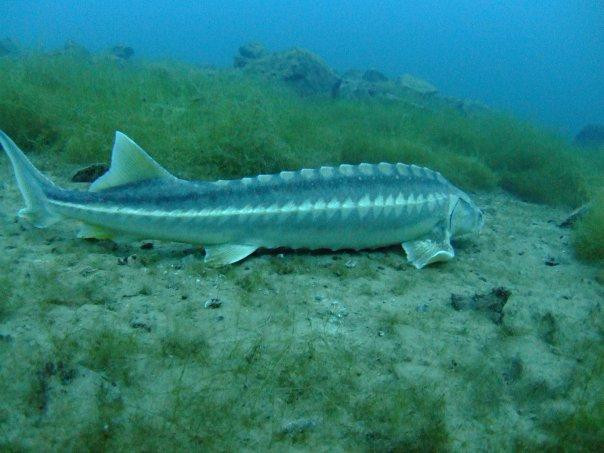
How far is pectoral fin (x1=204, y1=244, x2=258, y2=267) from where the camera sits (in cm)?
429

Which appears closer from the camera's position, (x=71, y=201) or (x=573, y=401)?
(x=573, y=401)

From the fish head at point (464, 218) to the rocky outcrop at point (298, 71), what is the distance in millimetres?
10593

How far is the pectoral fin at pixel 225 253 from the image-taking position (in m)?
4.29

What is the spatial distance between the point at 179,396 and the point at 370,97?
1463 cm

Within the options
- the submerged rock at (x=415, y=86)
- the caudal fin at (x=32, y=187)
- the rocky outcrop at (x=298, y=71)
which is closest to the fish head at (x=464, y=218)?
the caudal fin at (x=32, y=187)

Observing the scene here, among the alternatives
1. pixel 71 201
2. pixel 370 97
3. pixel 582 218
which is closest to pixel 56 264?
pixel 71 201

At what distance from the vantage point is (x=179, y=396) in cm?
262

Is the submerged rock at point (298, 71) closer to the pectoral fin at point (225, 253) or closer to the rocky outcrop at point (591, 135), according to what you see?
the pectoral fin at point (225, 253)

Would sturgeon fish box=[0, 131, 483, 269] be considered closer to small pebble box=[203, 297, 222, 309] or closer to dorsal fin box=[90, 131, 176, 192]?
dorsal fin box=[90, 131, 176, 192]

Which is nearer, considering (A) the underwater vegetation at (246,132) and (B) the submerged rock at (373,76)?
(A) the underwater vegetation at (246,132)

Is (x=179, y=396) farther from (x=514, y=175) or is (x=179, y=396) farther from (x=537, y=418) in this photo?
(x=514, y=175)

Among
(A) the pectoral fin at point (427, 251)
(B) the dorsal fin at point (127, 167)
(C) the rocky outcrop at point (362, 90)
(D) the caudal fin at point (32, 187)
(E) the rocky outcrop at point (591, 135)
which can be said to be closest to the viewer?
(D) the caudal fin at point (32, 187)

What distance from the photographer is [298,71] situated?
1543 centimetres

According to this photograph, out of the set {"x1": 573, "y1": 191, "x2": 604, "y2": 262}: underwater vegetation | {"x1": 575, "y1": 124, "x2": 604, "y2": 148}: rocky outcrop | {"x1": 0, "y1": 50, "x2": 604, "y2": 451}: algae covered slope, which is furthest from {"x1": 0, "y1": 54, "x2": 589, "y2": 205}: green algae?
{"x1": 575, "y1": 124, "x2": 604, "y2": 148}: rocky outcrop
